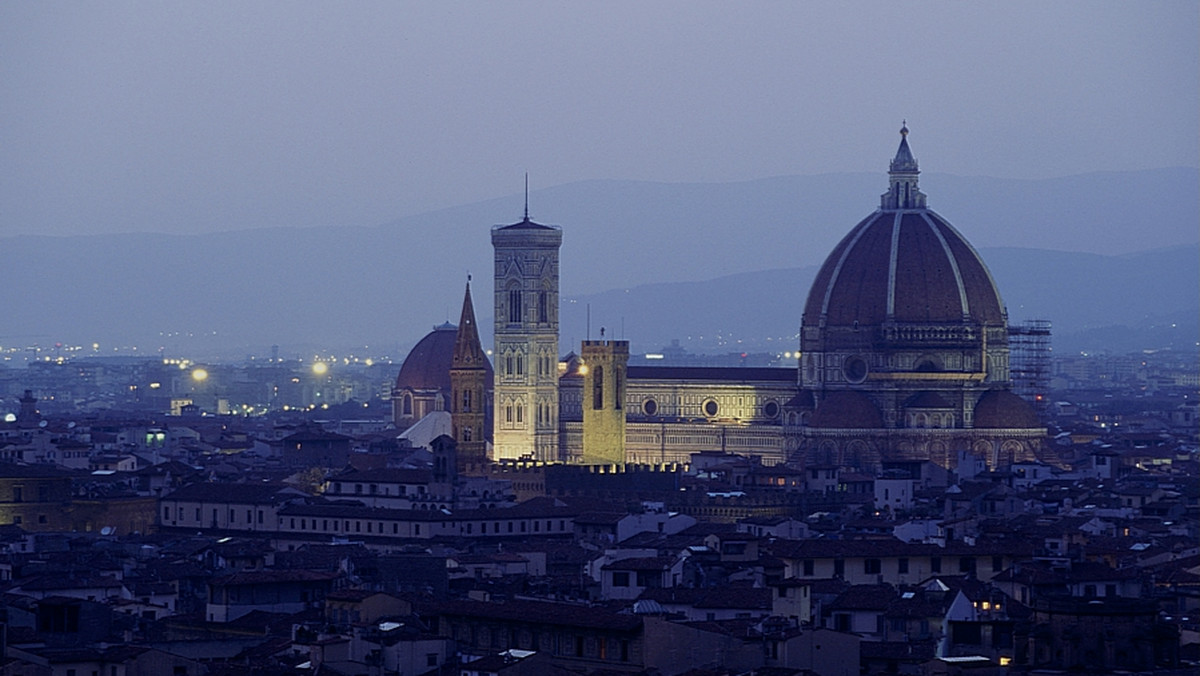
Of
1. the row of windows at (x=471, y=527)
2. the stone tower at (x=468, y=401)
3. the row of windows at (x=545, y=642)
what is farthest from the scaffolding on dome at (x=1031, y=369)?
the row of windows at (x=545, y=642)

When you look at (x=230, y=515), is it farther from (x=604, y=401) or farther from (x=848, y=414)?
(x=848, y=414)

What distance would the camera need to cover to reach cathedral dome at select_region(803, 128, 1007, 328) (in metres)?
152

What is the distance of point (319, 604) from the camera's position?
69.5m

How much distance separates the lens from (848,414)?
486 feet

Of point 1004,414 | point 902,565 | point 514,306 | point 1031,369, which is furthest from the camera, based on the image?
point 1031,369

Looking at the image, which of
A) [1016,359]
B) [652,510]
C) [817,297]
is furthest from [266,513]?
[1016,359]

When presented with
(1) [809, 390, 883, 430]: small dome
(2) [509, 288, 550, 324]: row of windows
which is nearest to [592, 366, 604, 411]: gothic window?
(2) [509, 288, 550, 324]: row of windows

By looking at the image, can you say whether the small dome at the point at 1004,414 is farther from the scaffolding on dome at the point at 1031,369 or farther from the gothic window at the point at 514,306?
the gothic window at the point at 514,306

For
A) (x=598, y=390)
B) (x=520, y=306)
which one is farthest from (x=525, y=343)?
(x=598, y=390)

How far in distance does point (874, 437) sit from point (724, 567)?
70.5 m

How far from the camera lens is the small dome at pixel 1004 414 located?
14775cm

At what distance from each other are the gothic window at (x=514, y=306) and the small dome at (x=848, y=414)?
1400 centimetres

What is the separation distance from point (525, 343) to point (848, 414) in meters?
→ 15.1

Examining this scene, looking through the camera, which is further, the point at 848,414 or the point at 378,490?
the point at 848,414
